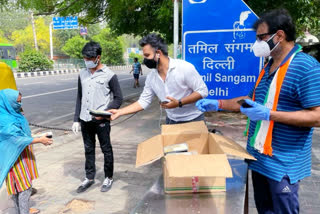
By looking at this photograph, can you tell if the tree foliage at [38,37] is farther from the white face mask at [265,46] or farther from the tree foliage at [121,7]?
the white face mask at [265,46]

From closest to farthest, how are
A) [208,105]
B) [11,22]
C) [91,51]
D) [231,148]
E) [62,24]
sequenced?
[231,148]
[208,105]
[91,51]
[62,24]
[11,22]

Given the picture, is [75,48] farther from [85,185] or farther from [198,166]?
[198,166]

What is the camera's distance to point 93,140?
3.29 metres

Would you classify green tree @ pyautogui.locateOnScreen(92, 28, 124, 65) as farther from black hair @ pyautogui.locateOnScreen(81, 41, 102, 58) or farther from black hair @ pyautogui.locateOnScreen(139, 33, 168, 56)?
black hair @ pyautogui.locateOnScreen(139, 33, 168, 56)

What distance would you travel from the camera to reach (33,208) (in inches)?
112

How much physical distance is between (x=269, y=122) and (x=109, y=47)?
135ft

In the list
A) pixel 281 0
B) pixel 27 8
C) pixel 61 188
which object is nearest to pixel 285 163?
pixel 61 188

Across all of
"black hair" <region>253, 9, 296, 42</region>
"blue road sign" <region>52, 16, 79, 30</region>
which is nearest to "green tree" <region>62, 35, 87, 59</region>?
"blue road sign" <region>52, 16, 79, 30</region>

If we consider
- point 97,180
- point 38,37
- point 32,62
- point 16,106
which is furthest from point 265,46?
point 38,37

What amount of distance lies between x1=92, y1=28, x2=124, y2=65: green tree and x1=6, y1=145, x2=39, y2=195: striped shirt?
39464 millimetres

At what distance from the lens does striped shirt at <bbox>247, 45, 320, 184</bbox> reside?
55.6 inches

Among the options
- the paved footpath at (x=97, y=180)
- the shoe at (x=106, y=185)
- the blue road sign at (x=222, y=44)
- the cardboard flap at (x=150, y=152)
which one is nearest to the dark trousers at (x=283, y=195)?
the cardboard flap at (x=150, y=152)

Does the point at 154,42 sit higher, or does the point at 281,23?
the point at 281,23

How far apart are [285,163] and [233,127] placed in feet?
14.5
